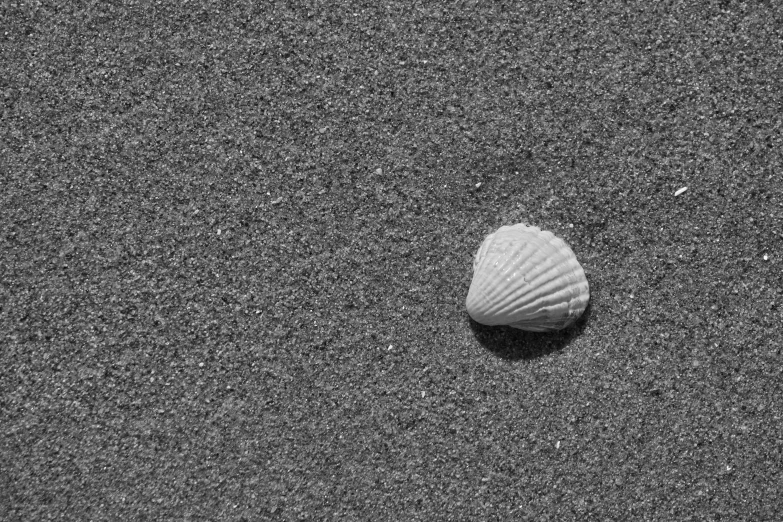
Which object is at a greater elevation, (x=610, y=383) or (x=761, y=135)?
(x=761, y=135)

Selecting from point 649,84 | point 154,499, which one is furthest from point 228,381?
point 649,84

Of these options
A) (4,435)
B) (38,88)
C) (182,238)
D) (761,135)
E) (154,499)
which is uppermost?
(38,88)

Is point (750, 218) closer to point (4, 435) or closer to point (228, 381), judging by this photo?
point (228, 381)
